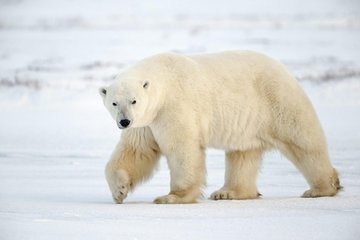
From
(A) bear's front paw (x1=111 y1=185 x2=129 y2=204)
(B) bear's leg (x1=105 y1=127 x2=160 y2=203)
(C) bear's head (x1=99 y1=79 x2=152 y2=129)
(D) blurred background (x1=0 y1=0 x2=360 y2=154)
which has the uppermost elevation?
(D) blurred background (x1=0 y1=0 x2=360 y2=154)

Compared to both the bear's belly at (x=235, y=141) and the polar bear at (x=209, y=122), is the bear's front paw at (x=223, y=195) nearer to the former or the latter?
the polar bear at (x=209, y=122)

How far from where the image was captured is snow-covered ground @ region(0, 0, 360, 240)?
12.9 feet

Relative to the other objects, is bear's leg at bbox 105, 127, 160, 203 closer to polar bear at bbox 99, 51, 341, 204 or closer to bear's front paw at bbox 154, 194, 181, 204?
polar bear at bbox 99, 51, 341, 204

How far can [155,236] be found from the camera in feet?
11.6

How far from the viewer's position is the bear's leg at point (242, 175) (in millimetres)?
5812

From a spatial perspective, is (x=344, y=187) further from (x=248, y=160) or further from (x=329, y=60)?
(x=329, y=60)

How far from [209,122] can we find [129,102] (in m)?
0.68

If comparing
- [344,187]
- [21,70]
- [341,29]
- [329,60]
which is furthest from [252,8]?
[344,187]

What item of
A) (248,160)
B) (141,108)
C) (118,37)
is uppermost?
(118,37)

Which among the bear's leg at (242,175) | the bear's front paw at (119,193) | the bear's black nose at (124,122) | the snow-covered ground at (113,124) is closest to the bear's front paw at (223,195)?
the bear's leg at (242,175)

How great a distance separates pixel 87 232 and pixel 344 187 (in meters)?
3.00

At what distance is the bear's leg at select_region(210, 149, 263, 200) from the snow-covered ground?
5.9 inches

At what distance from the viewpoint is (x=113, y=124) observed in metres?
11.4

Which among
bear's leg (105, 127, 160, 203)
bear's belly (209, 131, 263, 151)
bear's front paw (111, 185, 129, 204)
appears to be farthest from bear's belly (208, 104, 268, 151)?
bear's front paw (111, 185, 129, 204)
